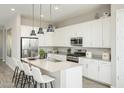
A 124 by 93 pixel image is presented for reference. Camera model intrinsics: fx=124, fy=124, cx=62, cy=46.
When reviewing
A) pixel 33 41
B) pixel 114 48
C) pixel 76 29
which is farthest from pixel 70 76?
pixel 33 41

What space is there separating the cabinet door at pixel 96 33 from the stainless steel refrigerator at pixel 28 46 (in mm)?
3007

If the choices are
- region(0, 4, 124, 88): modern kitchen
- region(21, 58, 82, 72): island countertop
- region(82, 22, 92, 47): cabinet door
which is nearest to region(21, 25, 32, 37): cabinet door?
region(0, 4, 124, 88): modern kitchen

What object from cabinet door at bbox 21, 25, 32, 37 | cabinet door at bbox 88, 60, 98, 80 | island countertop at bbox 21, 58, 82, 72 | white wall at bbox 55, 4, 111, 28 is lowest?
cabinet door at bbox 88, 60, 98, 80

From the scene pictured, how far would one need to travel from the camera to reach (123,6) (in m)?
3.56

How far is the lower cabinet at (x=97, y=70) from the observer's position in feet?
13.5

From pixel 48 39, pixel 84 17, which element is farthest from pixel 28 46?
pixel 84 17

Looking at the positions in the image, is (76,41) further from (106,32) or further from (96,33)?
(106,32)

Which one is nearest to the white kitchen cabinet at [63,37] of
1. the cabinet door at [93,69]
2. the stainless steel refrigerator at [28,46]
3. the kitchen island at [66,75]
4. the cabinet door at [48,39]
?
the cabinet door at [48,39]

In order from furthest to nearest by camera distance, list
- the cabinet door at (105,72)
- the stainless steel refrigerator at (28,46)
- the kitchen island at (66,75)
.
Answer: the stainless steel refrigerator at (28,46) < the cabinet door at (105,72) < the kitchen island at (66,75)

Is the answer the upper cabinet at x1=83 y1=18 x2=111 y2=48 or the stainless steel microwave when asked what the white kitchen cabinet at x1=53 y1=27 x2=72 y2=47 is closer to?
the stainless steel microwave

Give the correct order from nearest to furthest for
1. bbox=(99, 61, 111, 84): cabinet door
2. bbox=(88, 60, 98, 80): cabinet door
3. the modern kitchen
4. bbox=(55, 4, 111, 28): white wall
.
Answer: the modern kitchen → bbox=(99, 61, 111, 84): cabinet door → bbox=(88, 60, 98, 80): cabinet door → bbox=(55, 4, 111, 28): white wall

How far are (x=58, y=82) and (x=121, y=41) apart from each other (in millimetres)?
2169

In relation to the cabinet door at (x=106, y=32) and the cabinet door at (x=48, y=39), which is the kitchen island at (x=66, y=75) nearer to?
the cabinet door at (x=106, y=32)

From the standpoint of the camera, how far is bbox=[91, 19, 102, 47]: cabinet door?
463 centimetres
